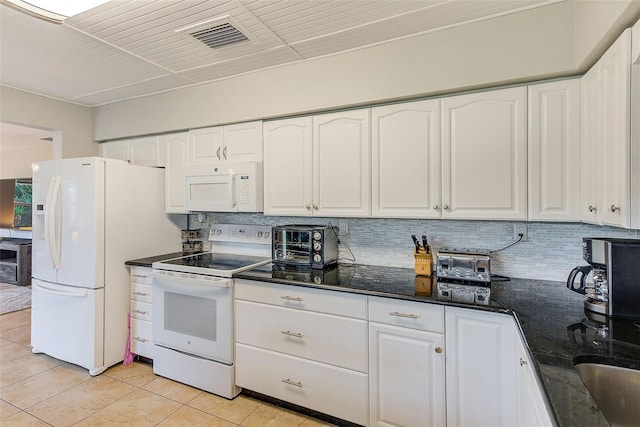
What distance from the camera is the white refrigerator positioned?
2.58 meters

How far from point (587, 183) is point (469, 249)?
777mm

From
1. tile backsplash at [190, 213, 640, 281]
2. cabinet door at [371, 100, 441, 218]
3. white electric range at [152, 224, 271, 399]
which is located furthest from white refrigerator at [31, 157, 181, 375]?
cabinet door at [371, 100, 441, 218]


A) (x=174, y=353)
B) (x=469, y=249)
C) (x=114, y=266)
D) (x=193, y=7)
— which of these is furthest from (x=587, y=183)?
(x=114, y=266)

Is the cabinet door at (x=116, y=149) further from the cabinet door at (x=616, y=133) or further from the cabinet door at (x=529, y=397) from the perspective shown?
the cabinet door at (x=616, y=133)

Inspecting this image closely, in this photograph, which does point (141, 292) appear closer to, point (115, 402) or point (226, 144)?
point (115, 402)

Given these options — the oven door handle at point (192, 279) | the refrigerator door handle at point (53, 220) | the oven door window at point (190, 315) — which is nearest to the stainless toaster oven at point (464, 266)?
the oven door handle at point (192, 279)

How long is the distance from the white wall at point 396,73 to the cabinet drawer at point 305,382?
5.70 feet

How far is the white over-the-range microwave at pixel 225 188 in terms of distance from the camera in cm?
260

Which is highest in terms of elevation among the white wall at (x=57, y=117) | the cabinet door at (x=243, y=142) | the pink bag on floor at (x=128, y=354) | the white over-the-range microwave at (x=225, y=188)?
the white wall at (x=57, y=117)

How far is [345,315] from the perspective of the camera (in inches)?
75.6

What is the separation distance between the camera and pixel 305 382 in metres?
2.04

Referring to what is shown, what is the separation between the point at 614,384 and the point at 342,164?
5.76ft

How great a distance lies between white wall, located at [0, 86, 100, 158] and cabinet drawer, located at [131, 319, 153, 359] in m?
1.84

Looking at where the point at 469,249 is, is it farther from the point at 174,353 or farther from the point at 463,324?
the point at 174,353
